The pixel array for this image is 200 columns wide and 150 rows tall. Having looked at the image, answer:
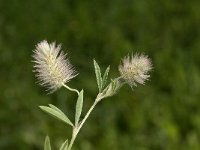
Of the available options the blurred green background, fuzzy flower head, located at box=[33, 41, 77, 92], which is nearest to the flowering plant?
fuzzy flower head, located at box=[33, 41, 77, 92]

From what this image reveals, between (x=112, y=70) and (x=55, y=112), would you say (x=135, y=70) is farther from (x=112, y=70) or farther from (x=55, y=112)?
(x=112, y=70)

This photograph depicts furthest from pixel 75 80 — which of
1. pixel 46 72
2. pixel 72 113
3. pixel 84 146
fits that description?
pixel 46 72

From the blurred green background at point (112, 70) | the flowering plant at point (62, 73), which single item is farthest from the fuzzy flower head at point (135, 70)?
the blurred green background at point (112, 70)

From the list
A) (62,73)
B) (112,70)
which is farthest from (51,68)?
(112,70)

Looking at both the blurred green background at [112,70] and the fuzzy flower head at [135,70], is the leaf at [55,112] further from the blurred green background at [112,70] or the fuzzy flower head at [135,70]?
the blurred green background at [112,70]

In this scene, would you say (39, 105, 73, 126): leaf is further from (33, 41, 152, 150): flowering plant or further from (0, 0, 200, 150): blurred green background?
(0, 0, 200, 150): blurred green background

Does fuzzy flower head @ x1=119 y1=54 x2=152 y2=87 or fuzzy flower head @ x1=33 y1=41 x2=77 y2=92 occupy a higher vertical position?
fuzzy flower head @ x1=119 y1=54 x2=152 y2=87

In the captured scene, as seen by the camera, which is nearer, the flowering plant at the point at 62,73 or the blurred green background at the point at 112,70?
the flowering plant at the point at 62,73
